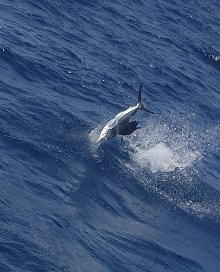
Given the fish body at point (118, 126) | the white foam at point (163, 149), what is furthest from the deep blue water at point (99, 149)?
the fish body at point (118, 126)

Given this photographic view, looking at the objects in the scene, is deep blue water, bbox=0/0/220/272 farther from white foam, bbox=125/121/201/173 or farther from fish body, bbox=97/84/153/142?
fish body, bbox=97/84/153/142

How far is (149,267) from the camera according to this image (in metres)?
10.5

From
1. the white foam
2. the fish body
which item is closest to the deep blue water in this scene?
A: the white foam

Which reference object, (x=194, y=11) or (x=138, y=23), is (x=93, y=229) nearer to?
(x=138, y=23)

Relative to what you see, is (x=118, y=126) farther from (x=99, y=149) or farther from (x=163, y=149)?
(x=163, y=149)

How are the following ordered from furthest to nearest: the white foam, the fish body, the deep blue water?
the white foam, the fish body, the deep blue water

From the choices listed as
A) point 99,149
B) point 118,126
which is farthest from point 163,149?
point 118,126

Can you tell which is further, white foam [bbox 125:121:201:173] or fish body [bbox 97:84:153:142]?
white foam [bbox 125:121:201:173]

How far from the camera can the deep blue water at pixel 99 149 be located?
10.1m

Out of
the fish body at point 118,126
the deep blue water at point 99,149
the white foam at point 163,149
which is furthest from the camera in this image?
the white foam at point 163,149

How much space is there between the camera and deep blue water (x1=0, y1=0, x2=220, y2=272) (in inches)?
396

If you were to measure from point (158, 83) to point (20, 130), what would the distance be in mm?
9085

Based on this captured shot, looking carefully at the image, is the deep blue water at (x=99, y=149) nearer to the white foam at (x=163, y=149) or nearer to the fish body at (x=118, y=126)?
the white foam at (x=163, y=149)

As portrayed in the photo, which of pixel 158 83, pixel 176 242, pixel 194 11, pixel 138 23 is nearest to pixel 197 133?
pixel 158 83
